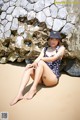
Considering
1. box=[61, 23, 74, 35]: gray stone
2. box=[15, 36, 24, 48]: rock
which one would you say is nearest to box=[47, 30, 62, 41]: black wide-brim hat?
box=[61, 23, 74, 35]: gray stone

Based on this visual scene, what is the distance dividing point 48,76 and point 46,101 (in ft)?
1.09

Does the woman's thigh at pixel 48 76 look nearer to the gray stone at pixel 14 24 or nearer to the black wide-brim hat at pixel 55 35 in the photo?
the black wide-brim hat at pixel 55 35

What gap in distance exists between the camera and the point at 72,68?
12.3ft

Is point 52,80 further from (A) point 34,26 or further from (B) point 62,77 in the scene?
(A) point 34,26

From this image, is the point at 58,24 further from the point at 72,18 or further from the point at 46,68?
the point at 46,68

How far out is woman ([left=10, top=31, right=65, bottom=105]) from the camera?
10.4 feet

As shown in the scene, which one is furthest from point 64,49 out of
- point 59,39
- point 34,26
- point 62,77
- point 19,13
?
point 19,13

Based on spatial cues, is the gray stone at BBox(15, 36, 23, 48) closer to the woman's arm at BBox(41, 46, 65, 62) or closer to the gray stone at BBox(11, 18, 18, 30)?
the gray stone at BBox(11, 18, 18, 30)

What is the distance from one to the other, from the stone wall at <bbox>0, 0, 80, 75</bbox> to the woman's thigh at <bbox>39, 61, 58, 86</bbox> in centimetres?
41

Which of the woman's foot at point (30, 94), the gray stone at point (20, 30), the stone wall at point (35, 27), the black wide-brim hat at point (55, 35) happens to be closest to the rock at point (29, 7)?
the stone wall at point (35, 27)

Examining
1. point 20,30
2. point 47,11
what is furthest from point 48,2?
point 20,30

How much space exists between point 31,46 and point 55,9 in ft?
1.63

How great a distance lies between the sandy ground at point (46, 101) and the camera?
2.83 metres

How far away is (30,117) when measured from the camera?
9.20 ft
